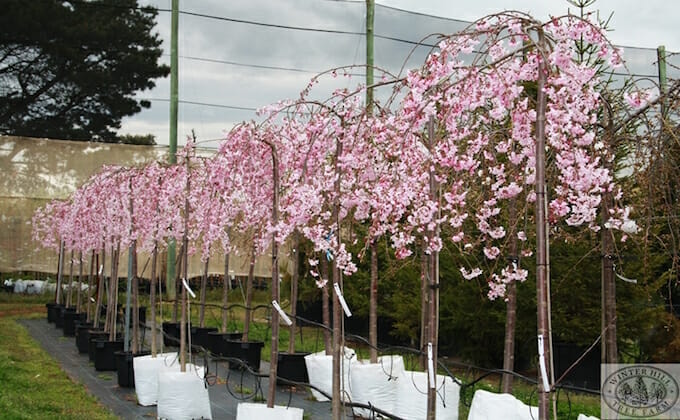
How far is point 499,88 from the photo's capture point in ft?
10.4

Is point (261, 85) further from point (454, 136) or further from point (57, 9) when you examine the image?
point (454, 136)

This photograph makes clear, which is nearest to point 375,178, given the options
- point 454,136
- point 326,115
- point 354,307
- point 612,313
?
point 326,115

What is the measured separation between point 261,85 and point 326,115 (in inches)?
418

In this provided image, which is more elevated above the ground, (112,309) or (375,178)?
(375,178)

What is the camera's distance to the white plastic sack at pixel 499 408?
13.9ft

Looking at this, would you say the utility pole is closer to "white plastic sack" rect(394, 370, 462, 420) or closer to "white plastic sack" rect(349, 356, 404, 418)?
"white plastic sack" rect(349, 356, 404, 418)

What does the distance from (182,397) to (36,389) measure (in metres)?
2.11

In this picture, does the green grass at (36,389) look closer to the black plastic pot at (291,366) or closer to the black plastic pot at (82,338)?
the black plastic pot at (82,338)

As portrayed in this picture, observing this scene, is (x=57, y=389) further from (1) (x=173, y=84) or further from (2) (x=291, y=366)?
(1) (x=173, y=84)

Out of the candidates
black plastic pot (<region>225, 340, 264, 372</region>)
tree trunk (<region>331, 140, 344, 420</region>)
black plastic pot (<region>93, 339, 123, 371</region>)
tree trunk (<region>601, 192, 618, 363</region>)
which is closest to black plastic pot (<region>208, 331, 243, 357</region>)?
black plastic pot (<region>225, 340, 264, 372</region>)

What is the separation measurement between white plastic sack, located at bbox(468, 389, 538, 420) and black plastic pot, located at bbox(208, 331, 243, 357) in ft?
16.5

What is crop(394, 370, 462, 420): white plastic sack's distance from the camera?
17.5 ft

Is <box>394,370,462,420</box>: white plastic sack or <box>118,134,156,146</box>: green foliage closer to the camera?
<box>394,370,462,420</box>: white plastic sack

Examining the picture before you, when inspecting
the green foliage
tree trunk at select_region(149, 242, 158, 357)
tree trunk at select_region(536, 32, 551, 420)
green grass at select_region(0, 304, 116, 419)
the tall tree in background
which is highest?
the tall tree in background
